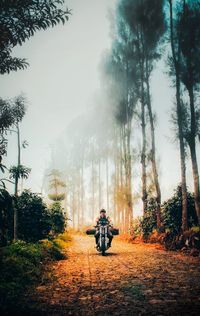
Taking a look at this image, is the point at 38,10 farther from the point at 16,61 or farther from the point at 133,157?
the point at 133,157

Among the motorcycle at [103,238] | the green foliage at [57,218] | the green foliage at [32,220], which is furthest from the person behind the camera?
the green foliage at [57,218]

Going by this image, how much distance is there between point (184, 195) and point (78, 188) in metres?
36.0

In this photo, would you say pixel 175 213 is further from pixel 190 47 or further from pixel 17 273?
pixel 17 273

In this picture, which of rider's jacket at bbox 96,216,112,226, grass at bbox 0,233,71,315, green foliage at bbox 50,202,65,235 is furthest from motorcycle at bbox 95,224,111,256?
green foliage at bbox 50,202,65,235

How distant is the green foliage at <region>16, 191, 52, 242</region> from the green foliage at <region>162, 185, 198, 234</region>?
20.9 feet

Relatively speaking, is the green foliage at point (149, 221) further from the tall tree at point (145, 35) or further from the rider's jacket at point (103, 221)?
the rider's jacket at point (103, 221)

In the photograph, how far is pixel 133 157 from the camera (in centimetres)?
2538

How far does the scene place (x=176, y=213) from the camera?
16344mm

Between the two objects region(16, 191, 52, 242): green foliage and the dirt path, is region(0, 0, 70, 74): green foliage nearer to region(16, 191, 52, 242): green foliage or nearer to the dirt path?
the dirt path

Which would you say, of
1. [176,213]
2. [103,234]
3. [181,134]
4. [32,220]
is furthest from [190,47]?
[32,220]

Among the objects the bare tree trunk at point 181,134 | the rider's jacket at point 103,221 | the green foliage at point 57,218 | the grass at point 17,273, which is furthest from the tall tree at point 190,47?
the green foliage at point 57,218

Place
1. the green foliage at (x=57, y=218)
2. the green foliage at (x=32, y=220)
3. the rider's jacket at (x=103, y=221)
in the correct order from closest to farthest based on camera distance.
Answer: the rider's jacket at (x=103, y=221) → the green foliage at (x=32, y=220) → the green foliage at (x=57, y=218)

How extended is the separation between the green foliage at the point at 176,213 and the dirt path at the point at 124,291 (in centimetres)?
711

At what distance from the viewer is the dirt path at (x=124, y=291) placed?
465 cm
